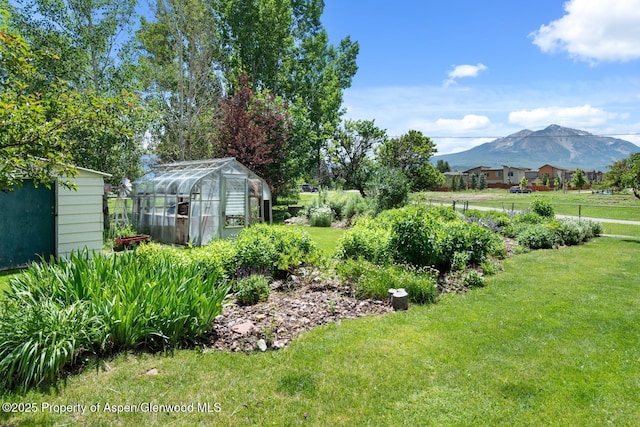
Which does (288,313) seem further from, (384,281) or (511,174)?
(511,174)

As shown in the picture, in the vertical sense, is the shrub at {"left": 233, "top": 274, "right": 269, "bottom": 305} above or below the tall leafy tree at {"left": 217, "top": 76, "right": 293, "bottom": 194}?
below

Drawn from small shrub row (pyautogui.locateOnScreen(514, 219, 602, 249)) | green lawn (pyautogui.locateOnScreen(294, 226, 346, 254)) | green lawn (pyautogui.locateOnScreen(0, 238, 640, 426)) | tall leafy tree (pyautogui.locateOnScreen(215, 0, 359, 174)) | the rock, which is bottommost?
green lawn (pyautogui.locateOnScreen(0, 238, 640, 426))

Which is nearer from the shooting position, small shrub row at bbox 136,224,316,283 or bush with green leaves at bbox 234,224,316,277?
small shrub row at bbox 136,224,316,283

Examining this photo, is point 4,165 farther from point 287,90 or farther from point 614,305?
point 287,90

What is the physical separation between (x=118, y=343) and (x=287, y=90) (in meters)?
24.3

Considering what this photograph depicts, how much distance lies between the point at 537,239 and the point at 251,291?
30.6 feet

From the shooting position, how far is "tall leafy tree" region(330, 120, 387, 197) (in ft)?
75.6

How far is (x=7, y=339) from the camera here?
130 inches

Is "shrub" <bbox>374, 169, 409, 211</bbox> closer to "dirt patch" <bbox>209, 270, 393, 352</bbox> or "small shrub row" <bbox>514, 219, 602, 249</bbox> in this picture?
"small shrub row" <bbox>514, 219, 602, 249</bbox>

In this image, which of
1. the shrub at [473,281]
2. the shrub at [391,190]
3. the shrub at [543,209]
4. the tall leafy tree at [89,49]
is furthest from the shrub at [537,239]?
the tall leafy tree at [89,49]

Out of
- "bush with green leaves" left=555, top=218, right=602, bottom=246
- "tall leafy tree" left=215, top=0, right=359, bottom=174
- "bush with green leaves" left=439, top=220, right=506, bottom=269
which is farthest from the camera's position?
"tall leafy tree" left=215, top=0, right=359, bottom=174

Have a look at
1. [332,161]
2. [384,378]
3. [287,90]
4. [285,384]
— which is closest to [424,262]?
[384,378]

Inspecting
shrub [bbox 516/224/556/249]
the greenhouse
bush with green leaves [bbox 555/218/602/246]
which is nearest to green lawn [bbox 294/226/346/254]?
the greenhouse

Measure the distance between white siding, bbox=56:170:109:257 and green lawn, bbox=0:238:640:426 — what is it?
6.35m
